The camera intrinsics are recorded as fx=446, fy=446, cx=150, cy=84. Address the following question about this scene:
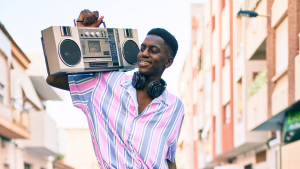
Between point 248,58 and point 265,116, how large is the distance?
4233mm

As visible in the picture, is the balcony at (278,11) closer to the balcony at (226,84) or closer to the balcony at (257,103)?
the balcony at (257,103)

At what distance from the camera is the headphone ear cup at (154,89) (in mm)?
2682

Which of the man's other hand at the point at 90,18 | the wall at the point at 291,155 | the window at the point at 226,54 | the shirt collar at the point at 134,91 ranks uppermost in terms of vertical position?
the window at the point at 226,54

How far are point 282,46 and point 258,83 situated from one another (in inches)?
142

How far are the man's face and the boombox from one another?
0.22m

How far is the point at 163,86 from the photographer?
2.83 m

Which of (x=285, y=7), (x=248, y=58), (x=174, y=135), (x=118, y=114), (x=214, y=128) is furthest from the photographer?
(x=214, y=128)

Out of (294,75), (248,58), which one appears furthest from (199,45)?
(294,75)

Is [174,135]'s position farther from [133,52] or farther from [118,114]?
[133,52]

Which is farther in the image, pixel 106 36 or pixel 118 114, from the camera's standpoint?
pixel 106 36

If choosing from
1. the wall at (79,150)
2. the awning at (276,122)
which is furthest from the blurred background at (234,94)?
the wall at (79,150)

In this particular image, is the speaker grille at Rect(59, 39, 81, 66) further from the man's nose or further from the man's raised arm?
the man's nose

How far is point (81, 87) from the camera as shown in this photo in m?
2.75

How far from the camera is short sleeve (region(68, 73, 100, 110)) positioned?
2717mm
